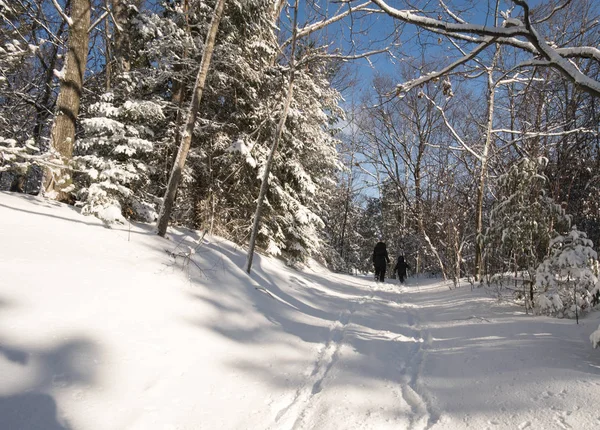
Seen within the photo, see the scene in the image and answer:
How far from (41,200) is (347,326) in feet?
21.9

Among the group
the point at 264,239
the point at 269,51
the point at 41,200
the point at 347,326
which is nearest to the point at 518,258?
the point at 347,326

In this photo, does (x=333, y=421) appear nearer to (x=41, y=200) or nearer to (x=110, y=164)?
(x=110, y=164)

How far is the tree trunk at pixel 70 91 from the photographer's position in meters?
7.10

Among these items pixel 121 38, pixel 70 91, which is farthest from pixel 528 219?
pixel 121 38

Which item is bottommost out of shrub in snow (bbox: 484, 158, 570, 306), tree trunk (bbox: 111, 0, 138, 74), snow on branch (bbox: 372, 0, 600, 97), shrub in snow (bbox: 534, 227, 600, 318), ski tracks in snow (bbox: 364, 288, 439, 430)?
ski tracks in snow (bbox: 364, 288, 439, 430)

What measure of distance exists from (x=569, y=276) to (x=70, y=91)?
10.1 metres

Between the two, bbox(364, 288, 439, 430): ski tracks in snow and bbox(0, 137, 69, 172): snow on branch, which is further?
bbox(0, 137, 69, 172): snow on branch

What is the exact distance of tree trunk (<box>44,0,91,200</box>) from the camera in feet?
23.3

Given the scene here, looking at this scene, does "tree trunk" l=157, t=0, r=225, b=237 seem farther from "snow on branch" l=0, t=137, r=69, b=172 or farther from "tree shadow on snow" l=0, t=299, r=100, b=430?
"tree shadow on snow" l=0, t=299, r=100, b=430

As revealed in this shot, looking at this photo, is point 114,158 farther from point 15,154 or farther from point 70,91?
point 15,154

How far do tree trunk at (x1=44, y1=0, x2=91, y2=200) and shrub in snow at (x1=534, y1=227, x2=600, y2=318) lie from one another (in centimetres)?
909

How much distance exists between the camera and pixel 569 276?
4598mm

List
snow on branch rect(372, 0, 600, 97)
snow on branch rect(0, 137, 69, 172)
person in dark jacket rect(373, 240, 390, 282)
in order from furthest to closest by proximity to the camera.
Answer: person in dark jacket rect(373, 240, 390, 282) → snow on branch rect(0, 137, 69, 172) → snow on branch rect(372, 0, 600, 97)

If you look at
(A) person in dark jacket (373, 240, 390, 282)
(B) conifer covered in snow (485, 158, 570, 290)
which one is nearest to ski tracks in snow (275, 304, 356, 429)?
(B) conifer covered in snow (485, 158, 570, 290)
